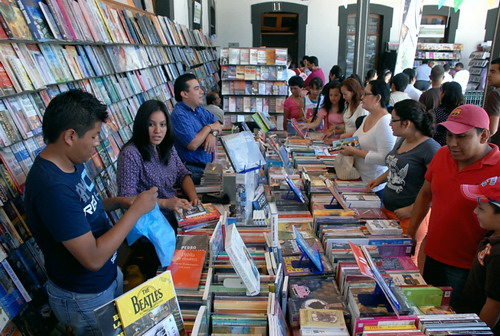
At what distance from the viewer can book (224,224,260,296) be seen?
1311 millimetres

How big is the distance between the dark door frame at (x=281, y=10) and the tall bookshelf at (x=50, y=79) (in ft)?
25.4

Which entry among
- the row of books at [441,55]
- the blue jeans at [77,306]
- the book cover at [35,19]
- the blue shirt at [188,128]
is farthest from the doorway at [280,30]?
the blue jeans at [77,306]

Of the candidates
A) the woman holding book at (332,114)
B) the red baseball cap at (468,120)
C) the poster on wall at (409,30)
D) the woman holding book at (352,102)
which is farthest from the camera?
the poster on wall at (409,30)

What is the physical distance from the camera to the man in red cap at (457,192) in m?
1.79

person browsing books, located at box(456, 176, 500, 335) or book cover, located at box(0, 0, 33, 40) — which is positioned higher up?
book cover, located at box(0, 0, 33, 40)

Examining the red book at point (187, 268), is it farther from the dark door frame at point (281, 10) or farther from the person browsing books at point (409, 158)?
the dark door frame at point (281, 10)

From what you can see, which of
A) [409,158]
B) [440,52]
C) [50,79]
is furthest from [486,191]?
[440,52]

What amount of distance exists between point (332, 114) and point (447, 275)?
2.90m

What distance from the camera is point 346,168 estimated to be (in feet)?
9.84

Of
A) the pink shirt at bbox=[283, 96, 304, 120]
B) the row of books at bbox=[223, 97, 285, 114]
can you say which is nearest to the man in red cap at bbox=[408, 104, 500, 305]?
the pink shirt at bbox=[283, 96, 304, 120]

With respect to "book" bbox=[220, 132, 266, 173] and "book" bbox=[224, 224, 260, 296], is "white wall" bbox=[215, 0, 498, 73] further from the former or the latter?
"book" bbox=[224, 224, 260, 296]

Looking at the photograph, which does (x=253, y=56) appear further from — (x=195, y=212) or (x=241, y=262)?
(x=241, y=262)

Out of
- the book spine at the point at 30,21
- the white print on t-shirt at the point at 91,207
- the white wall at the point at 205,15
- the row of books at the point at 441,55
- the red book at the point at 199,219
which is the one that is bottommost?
the row of books at the point at 441,55

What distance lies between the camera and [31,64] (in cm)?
223
